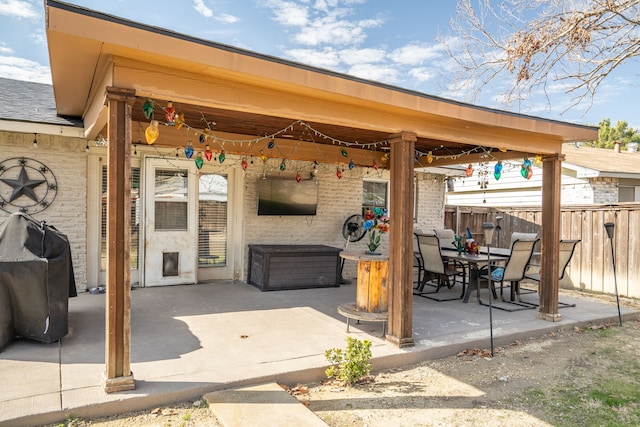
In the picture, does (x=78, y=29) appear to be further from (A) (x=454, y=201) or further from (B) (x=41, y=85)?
(A) (x=454, y=201)

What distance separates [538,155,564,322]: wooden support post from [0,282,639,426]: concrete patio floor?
0.26 m

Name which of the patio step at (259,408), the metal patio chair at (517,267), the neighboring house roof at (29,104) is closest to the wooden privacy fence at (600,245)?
the metal patio chair at (517,267)

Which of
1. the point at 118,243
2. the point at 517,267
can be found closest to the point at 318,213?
the point at 517,267

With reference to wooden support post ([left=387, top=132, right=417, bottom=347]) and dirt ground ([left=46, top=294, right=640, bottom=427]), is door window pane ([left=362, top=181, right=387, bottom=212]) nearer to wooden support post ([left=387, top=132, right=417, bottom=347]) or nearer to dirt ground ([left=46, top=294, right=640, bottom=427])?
wooden support post ([left=387, top=132, right=417, bottom=347])

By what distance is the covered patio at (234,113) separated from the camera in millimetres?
2760

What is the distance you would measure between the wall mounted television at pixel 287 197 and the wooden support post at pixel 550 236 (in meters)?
3.75

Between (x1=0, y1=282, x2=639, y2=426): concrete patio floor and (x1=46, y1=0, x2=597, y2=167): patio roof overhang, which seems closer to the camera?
(x1=46, y1=0, x2=597, y2=167): patio roof overhang

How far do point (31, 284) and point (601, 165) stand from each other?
11.7m

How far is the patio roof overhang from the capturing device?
8.64 ft

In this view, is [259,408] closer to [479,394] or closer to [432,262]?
[479,394]

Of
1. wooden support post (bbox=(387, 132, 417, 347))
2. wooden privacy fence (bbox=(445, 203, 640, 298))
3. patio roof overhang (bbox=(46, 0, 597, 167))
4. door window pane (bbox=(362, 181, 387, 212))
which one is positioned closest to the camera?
patio roof overhang (bbox=(46, 0, 597, 167))

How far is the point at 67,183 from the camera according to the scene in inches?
228

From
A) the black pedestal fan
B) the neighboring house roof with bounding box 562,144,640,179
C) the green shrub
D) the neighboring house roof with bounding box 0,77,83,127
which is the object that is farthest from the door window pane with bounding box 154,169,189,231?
the neighboring house roof with bounding box 562,144,640,179

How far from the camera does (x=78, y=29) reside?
242 cm
